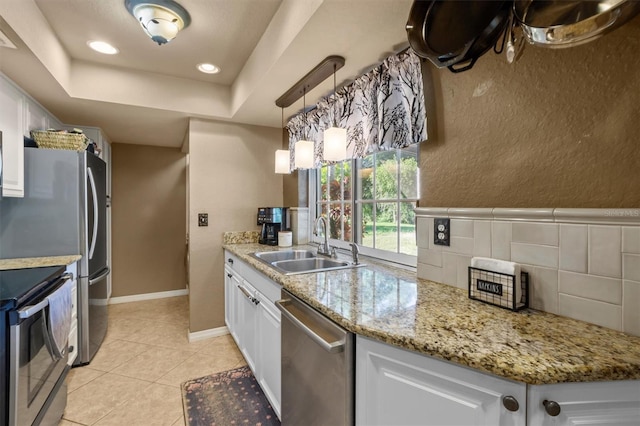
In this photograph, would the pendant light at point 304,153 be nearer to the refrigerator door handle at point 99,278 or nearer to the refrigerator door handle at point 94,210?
the refrigerator door handle at point 94,210

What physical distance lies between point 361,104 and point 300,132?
32.8 inches

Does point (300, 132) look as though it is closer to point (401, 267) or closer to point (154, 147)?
point (401, 267)

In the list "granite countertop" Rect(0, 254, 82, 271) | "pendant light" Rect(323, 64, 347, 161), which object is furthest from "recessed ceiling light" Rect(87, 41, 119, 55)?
"pendant light" Rect(323, 64, 347, 161)

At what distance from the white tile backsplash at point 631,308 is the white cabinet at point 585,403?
0.23 metres

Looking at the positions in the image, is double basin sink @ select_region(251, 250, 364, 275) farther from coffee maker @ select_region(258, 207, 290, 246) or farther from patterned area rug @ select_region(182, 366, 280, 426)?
patterned area rug @ select_region(182, 366, 280, 426)

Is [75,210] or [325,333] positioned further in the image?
[75,210]

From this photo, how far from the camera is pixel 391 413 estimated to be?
867 mm

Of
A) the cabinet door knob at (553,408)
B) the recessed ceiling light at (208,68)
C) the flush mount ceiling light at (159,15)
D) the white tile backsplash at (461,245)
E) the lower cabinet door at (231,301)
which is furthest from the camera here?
the lower cabinet door at (231,301)

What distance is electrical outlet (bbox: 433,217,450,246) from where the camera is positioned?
1334 mm

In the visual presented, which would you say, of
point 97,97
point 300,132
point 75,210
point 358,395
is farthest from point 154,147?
point 358,395

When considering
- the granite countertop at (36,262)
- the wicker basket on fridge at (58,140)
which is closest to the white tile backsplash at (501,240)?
the granite countertop at (36,262)

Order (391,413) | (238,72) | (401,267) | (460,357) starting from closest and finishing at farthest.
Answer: (460,357), (391,413), (401,267), (238,72)

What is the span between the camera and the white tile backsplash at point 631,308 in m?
0.80

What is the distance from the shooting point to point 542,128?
3.33 feet
